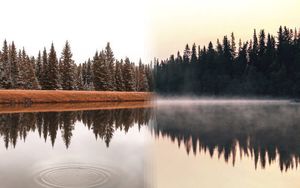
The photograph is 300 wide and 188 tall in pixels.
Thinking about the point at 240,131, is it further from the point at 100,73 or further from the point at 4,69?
the point at 4,69

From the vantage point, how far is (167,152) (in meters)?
3.95

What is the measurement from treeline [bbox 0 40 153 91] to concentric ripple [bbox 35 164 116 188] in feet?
25.0

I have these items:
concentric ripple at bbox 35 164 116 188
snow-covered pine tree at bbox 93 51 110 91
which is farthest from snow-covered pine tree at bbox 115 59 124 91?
concentric ripple at bbox 35 164 116 188

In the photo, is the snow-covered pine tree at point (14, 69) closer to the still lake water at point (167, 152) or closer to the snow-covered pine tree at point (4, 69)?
the snow-covered pine tree at point (4, 69)

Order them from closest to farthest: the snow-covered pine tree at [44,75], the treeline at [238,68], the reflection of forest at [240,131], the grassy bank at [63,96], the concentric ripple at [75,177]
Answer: the concentric ripple at [75,177] < the reflection of forest at [240,131] < the treeline at [238,68] < the grassy bank at [63,96] < the snow-covered pine tree at [44,75]

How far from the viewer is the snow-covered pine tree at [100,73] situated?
11.2 m

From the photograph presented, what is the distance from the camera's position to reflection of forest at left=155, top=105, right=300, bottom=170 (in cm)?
396

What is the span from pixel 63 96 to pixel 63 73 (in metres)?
0.75

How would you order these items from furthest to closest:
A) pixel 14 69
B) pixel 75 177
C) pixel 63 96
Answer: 1. pixel 14 69
2. pixel 63 96
3. pixel 75 177

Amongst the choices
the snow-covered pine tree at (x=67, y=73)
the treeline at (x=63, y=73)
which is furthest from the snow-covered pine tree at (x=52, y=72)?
the snow-covered pine tree at (x=67, y=73)

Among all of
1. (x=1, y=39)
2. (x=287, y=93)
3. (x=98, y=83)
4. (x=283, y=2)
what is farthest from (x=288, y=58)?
(x=1, y=39)

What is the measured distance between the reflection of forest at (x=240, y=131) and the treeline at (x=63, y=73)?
452cm

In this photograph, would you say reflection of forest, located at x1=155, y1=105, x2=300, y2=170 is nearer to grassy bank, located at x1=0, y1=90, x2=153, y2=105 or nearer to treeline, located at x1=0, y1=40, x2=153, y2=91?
grassy bank, located at x1=0, y1=90, x2=153, y2=105

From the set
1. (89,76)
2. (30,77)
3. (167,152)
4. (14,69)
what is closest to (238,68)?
(167,152)
